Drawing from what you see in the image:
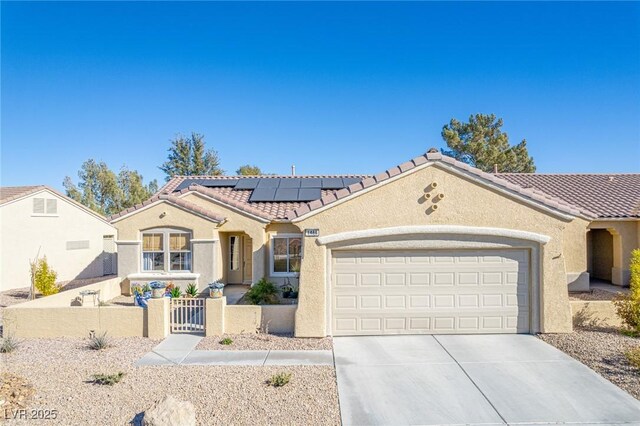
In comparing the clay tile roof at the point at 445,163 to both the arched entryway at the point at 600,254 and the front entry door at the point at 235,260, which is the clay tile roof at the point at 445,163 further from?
the arched entryway at the point at 600,254

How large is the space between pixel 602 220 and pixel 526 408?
14.6 metres

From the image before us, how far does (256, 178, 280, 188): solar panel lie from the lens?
69.4 ft

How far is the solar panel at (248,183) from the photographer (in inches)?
838

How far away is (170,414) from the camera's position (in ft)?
20.4

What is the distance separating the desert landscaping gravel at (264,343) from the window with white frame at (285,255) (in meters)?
5.90

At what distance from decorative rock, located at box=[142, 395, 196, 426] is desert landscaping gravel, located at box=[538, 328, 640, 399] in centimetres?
858

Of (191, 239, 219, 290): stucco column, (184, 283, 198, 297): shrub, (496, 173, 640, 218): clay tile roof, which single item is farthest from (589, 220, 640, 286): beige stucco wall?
(184, 283, 198, 297): shrub

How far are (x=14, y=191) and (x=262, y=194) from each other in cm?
1519

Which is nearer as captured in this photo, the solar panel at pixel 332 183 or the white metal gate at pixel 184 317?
the white metal gate at pixel 184 317

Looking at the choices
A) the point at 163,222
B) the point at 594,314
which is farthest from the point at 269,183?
the point at 594,314

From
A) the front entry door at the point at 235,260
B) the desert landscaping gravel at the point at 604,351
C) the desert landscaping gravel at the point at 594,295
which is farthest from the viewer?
the front entry door at the point at 235,260

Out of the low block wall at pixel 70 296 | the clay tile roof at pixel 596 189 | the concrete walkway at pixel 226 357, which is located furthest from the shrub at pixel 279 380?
the clay tile roof at pixel 596 189

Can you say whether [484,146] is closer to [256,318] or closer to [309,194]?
[309,194]

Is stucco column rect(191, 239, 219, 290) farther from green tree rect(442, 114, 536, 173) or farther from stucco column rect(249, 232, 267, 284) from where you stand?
green tree rect(442, 114, 536, 173)
